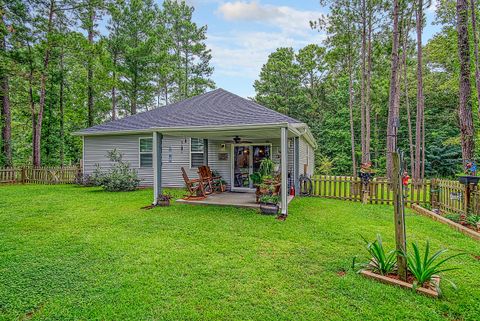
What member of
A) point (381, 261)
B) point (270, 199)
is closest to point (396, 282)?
point (381, 261)

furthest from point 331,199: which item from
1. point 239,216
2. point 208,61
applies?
point 208,61

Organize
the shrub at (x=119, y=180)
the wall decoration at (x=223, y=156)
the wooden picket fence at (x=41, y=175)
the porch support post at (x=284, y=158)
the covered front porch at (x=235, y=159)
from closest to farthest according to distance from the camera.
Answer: the porch support post at (x=284, y=158)
the covered front porch at (x=235, y=159)
the shrub at (x=119, y=180)
the wall decoration at (x=223, y=156)
the wooden picket fence at (x=41, y=175)

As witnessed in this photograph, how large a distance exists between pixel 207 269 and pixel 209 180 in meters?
5.69

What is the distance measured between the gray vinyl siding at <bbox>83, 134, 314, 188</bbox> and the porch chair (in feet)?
1.76

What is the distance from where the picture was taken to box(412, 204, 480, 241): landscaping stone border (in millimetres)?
4566

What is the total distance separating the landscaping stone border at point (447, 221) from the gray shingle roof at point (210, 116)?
439 centimetres

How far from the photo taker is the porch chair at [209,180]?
339 inches

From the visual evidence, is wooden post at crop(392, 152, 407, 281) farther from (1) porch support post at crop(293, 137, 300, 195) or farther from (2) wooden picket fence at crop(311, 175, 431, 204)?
(1) porch support post at crop(293, 137, 300, 195)

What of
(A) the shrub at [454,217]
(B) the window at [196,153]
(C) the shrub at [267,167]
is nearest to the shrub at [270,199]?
(C) the shrub at [267,167]

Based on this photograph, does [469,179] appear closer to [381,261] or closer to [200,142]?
[381,261]

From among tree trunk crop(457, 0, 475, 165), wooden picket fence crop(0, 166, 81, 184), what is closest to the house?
wooden picket fence crop(0, 166, 81, 184)

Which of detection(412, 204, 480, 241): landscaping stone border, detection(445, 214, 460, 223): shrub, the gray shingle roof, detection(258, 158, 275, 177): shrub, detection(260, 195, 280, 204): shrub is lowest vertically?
detection(412, 204, 480, 241): landscaping stone border

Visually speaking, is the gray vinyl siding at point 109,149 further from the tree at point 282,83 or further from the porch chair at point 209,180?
the tree at point 282,83

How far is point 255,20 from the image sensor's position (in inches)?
562
